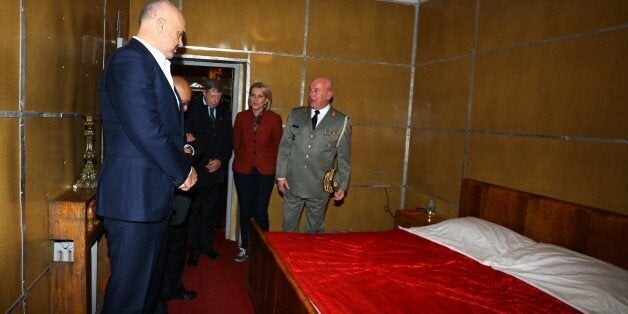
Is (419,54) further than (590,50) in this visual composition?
Yes

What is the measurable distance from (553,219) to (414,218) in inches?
59.3

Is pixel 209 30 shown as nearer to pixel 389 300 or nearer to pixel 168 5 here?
pixel 168 5

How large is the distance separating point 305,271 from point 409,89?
3540mm

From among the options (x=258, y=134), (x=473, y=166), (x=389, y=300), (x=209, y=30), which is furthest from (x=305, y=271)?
(x=209, y=30)

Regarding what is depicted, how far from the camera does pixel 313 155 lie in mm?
3699

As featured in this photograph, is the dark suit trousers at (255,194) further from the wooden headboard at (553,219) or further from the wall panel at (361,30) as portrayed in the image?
the wooden headboard at (553,219)

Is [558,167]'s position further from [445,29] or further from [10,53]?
[10,53]

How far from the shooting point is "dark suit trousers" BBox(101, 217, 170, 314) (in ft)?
6.24

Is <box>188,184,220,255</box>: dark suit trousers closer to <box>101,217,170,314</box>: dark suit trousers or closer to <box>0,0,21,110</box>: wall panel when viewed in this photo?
<box>101,217,170,314</box>: dark suit trousers

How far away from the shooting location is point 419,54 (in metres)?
5.03

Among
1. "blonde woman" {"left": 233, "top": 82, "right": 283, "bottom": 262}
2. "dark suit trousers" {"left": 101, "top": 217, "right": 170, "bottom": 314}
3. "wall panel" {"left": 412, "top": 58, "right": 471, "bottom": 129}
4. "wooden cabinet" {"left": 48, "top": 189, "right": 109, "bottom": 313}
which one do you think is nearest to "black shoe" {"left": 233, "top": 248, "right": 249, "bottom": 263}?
"blonde woman" {"left": 233, "top": 82, "right": 283, "bottom": 262}

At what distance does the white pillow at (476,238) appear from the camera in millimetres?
2701

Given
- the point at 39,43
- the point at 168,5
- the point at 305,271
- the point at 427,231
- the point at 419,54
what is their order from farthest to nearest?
the point at 419,54
the point at 427,231
the point at 305,271
the point at 168,5
the point at 39,43

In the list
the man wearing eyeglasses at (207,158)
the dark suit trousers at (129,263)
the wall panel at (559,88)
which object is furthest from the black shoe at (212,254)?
the wall panel at (559,88)
